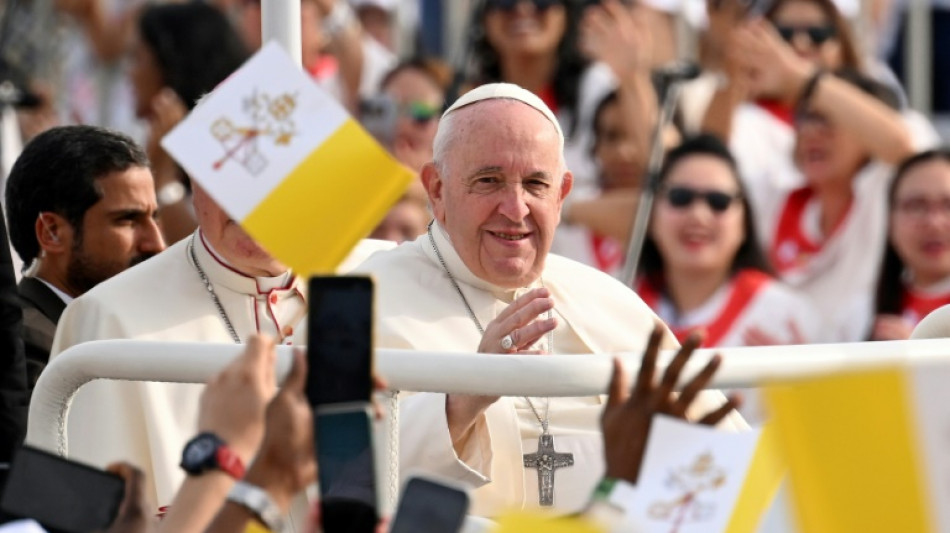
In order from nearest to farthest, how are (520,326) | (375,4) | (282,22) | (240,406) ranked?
(240,406) < (520,326) < (282,22) < (375,4)

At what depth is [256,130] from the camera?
117 inches

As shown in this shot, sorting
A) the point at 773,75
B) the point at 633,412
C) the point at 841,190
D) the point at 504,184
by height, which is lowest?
the point at 633,412

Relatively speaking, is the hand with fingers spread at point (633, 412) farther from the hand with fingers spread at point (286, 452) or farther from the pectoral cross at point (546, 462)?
the pectoral cross at point (546, 462)

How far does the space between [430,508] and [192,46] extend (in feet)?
16.6

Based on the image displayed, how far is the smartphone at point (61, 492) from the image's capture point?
108 inches

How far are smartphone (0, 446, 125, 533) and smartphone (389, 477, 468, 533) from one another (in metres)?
0.42

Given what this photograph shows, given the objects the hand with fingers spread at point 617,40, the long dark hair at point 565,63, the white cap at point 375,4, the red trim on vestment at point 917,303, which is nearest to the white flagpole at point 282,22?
the red trim on vestment at point 917,303

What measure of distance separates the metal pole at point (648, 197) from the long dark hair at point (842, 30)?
0.68 m

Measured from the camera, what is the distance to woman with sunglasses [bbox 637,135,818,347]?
23.4 ft

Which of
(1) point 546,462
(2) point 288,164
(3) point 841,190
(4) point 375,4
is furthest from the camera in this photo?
(4) point 375,4

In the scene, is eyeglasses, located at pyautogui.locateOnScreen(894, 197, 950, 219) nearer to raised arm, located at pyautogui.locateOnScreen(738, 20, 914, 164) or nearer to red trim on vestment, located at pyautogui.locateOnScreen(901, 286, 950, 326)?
red trim on vestment, located at pyautogui.locateOnScreen(901, 286, 950, 326)

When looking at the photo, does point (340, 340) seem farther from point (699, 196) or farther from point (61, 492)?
point (699, 196)

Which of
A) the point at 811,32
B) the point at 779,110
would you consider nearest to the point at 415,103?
the point at 779,110

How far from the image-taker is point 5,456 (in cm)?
395
